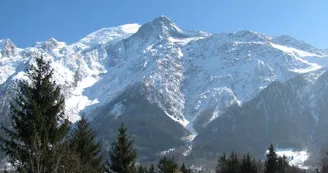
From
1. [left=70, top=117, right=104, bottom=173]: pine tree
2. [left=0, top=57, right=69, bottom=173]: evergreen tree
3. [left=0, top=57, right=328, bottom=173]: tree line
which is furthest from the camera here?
[left=70, top=117, right=104, bottom=173]: pine tree

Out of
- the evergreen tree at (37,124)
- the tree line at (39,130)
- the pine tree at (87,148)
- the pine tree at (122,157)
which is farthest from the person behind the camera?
the pine tree at (122,157)

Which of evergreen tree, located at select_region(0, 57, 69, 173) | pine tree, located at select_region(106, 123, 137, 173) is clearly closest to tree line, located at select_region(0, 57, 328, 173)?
evergreen tree, located at select_region(0, 57, 69, 173)

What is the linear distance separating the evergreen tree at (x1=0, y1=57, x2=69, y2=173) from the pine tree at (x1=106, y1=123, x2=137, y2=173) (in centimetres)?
1593

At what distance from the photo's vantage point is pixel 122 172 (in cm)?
4016

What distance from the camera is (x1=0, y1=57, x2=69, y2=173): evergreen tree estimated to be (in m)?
21.9

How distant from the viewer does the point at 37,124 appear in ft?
76.0

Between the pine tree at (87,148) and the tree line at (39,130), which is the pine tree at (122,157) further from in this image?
the tree line at (39,130)

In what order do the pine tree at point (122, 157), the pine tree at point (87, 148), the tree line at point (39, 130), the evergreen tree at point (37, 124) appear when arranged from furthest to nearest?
the pine tree at point (122, 157)
the pine tree at point (87, 148)
the evergreen tree at point (37, 124)
the tree line at point (39, 130)

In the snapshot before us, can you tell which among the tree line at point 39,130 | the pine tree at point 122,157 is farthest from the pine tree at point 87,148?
the tree line at point 39,130

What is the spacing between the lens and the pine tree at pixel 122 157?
40.6 metres

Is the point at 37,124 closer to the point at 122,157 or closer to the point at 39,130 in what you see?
the point at 39,130

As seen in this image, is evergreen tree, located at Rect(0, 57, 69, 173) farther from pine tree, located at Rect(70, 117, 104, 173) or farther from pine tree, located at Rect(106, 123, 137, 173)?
pine tree, located at Rect(106, 123, 137, 173)

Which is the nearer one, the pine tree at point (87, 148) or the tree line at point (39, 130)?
the tree line at point (39, 130)

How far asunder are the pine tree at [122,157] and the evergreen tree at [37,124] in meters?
15.9
